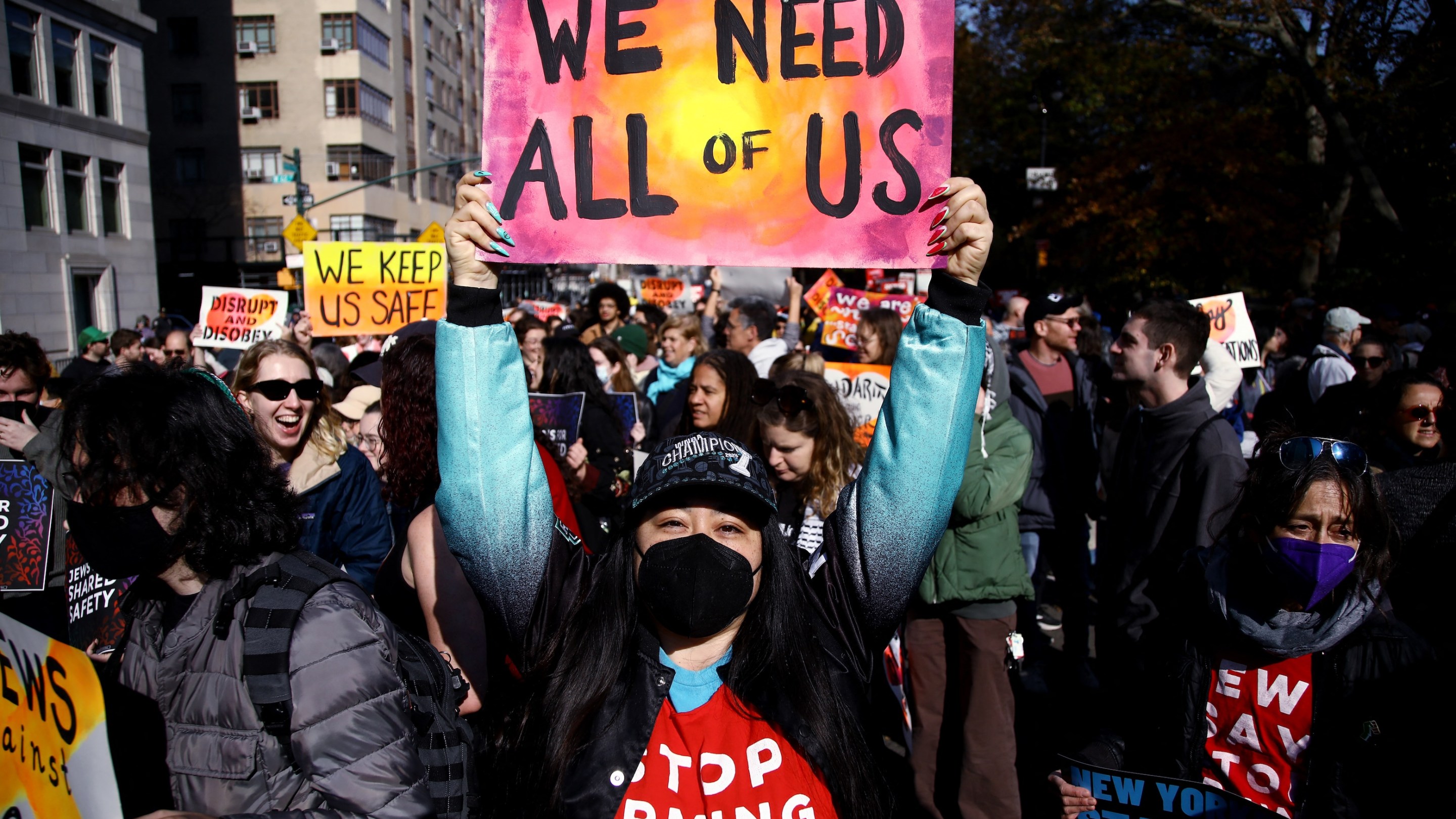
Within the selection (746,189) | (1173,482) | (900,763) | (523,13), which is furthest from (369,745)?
(900,763)

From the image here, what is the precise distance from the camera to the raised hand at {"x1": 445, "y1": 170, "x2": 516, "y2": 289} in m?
2.00

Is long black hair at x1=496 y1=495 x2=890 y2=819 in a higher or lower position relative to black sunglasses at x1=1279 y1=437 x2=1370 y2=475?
lower

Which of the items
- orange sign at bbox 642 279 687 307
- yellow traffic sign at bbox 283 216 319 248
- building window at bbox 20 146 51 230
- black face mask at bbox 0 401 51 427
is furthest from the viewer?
building window at bbox 20 146 51 230

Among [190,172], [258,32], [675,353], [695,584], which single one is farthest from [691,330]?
[258,32]

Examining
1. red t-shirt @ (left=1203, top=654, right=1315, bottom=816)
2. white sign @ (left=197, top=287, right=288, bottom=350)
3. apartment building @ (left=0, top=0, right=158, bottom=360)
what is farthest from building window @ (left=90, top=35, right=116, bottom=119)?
red t-shirt @ (left=1203, top=654, right=1315, bottom=816)

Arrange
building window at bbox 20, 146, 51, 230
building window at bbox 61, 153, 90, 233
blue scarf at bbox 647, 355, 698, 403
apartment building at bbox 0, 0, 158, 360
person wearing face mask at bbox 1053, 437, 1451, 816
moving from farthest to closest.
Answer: building window at bbox 61, 153, 90, 233, building window at bbox 20, 146, 51, 230, apartment building at bbox 0, 0, 158, 360, blue scarf at bbox 647, 355, 698, 403, person wearing face mask at bbox 1053, 437, 1451, 816

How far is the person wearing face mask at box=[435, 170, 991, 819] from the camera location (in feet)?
6.25

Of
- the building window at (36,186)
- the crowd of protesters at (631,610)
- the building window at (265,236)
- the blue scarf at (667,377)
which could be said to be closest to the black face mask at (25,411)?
the crowd of protesters at (631,610)

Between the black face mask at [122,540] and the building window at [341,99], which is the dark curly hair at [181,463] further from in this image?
the building window at [341,99]

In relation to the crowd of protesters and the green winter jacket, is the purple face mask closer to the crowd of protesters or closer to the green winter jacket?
the crowd of protesters

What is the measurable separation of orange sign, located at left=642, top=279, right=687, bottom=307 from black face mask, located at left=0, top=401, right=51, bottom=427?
38.3 ft

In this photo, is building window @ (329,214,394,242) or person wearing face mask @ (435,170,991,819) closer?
person wearing face mask @ (435,170,991,819)

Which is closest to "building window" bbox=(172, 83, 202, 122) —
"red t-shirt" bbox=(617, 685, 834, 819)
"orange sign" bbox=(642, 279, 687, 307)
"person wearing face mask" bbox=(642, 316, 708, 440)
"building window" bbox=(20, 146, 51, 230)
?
"building window" bbox=(20, 146, 51, 230)

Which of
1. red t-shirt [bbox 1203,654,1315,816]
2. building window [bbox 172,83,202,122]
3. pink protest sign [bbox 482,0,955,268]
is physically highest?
building window [bbox 172,83,202,122]
